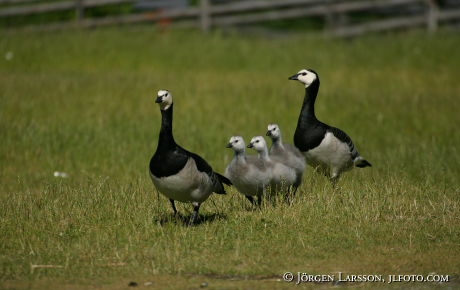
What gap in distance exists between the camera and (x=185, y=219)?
10977 millimetres

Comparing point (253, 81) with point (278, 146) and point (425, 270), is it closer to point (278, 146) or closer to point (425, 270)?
point (278, 146)

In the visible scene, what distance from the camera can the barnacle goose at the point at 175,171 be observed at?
9.88m

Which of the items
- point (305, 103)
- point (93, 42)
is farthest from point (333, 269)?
point (93, 42)

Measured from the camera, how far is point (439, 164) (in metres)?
15.0

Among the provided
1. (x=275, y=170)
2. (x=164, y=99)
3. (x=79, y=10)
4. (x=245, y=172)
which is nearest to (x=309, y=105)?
(x=275, y=170)

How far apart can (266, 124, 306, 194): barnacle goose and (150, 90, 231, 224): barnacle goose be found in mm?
1483

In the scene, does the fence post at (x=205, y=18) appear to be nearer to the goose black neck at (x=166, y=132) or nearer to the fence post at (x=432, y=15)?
the fence post at (x=432, y=15)

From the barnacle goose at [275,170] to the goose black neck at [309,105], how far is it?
1422mm

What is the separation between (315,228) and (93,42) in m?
17.7

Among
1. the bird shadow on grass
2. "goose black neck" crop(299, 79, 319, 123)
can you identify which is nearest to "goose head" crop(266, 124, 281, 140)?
"goose black neck" crop(299, 79, 319, 123)

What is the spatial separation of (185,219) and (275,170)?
4.13 feet

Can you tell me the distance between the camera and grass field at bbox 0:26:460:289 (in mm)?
9156

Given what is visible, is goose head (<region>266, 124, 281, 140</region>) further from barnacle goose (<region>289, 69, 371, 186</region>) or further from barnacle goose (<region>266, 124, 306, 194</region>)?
barnacle goose (<region>289, 69, 371, 186</region>)

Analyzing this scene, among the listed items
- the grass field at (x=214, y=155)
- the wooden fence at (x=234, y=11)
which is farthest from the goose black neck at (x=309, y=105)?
the wooden fence at (x=234, y=11)
